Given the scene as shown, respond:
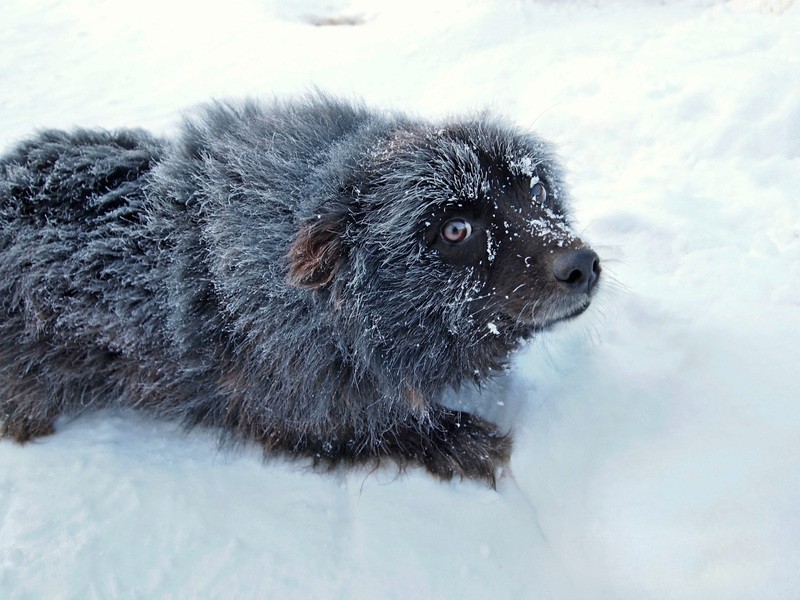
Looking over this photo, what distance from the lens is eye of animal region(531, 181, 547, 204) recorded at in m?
2.68

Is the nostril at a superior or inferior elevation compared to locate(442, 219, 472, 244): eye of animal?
inferior

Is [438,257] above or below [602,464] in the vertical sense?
above

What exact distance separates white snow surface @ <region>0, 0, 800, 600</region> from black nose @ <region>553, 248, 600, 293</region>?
0.42 m

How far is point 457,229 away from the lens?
8.13ft

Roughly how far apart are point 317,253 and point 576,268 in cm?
99

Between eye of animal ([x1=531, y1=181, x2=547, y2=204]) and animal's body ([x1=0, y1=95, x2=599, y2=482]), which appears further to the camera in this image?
eye of animal ([x1=531, y1=181, x2=547, y2=204])

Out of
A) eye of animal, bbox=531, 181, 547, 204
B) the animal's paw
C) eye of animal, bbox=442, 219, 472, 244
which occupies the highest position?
eye of animal, bbox=442, 219, 472, 244

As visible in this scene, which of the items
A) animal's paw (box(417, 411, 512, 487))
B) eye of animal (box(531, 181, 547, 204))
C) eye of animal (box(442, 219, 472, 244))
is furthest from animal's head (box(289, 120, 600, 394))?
animal's paw (box(417, 411, 512, 487))

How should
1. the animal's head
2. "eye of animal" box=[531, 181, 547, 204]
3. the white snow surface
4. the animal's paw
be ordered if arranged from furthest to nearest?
the animal's paw
"eye of animal" box=[531, 181, 547, 204]
the animal's head
the white snow surface

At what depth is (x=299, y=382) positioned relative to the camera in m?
2.67

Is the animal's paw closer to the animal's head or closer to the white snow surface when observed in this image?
the white snow surface

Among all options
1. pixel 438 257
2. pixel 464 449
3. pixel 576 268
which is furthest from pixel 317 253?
pixel 464 449

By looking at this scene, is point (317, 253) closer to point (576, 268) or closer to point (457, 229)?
point (457, 229)

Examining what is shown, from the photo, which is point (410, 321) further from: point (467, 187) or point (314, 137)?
point (314, 137)
